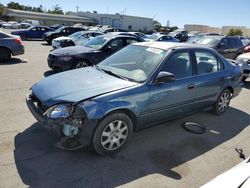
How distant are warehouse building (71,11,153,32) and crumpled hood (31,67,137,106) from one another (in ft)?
208

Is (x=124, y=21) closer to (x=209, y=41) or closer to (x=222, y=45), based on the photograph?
(x=209, y=41)

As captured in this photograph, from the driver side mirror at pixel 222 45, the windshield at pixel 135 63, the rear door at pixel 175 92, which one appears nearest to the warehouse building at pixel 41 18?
the driver side mirror at pixel 222 45

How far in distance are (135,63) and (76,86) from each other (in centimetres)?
121

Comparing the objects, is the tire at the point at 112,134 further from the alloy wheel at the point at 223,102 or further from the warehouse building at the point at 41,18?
the warehouse building at the point at 41,18

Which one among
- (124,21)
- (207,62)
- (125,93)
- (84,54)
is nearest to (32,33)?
(84,54)

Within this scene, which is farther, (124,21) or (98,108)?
(124,21)

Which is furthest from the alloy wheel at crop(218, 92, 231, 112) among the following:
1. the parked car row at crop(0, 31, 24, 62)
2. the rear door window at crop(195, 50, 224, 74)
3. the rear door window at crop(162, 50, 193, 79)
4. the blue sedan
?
the parked car row at crop(0, 31, 24, 62)

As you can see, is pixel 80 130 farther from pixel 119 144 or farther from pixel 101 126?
pixel 119 144

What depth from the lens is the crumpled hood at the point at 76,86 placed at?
362 cm

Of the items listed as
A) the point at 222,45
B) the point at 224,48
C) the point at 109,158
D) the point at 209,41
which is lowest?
the point at 109,158

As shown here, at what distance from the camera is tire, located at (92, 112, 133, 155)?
3.62m

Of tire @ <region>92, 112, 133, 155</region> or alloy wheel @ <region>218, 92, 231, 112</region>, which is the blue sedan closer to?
tire @ <region>92, 112, 133, 155</region>

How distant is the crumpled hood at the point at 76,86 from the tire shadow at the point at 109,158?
0.78 m

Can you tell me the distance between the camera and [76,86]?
12.9 ft
